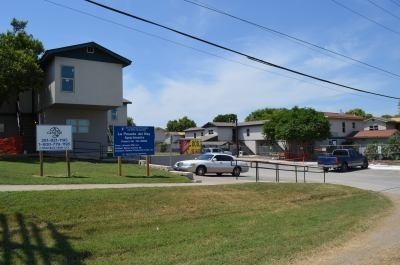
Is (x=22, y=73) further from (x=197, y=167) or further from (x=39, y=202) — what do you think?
(x=39, y=202)

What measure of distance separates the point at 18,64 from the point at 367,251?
24.6m

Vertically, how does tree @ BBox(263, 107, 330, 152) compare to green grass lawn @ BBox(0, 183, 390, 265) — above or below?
above

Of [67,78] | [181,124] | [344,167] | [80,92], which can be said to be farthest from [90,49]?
[181,124]

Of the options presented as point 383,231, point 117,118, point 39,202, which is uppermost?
point 117,118

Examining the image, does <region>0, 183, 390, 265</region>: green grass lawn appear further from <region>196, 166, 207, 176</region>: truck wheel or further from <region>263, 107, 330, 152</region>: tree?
<region>263, 107, 330, 152</region>: tree

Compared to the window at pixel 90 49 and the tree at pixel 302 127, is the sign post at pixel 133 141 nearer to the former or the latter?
the window at pixel 90 49

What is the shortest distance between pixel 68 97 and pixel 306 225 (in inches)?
825

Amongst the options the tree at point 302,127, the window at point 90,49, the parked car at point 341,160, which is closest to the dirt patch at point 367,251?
the window at point 90,49

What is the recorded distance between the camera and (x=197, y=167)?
2997 cm

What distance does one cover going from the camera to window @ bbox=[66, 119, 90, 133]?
32.3 meters

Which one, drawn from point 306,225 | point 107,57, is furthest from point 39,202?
point 107,57

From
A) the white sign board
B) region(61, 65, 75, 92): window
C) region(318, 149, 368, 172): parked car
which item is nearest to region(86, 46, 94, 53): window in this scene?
region(61, 65, 75, 92): window

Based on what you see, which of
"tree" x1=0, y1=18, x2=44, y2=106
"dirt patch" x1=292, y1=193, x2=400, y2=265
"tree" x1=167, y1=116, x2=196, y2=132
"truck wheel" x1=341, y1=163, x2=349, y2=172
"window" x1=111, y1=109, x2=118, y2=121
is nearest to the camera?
"dirt patch" x1=292, y1=193, x2=400, y2=265

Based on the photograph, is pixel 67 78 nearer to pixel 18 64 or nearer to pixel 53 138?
pixel 18 64
